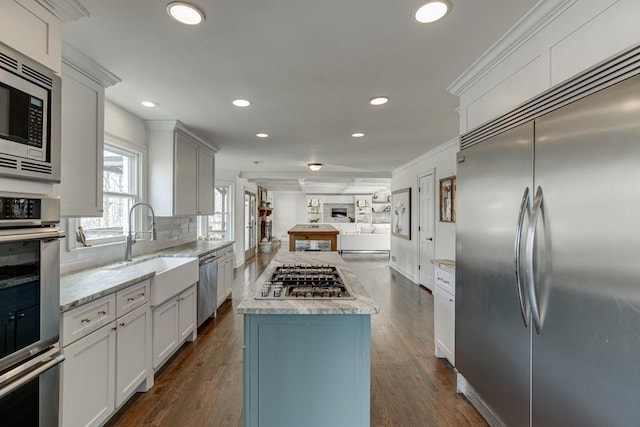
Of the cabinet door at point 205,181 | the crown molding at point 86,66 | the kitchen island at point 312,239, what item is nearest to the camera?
the crown molding at point 86,66

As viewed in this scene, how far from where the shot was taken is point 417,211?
244 inches

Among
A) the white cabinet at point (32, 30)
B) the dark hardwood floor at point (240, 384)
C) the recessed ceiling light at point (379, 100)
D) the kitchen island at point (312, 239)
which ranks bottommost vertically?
the dark hardwood floor at point (240, 384)

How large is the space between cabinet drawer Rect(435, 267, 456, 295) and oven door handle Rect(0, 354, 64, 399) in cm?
258

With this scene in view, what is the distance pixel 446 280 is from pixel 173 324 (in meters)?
2.46

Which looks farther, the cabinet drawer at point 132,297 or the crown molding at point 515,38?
the cabinet drawer at point 132,297

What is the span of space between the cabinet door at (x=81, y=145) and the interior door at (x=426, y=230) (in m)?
4.66

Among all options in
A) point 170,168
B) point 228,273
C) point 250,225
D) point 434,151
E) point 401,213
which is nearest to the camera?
point 170,168

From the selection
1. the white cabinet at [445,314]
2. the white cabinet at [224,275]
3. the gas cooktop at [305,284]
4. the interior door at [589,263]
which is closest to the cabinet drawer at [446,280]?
the white cabinet at [445,314]

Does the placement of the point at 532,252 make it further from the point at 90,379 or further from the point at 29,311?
the point at 90,379

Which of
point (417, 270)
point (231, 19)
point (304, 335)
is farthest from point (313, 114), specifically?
point (417, 270)

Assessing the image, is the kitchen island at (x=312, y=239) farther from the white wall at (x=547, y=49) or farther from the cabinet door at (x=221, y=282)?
the white wall at (x=547, y=49)

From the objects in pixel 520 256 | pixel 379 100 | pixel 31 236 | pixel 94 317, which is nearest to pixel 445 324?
pixel 520 256

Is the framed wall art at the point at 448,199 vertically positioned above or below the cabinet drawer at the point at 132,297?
above

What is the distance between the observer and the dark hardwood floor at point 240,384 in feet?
7.05
